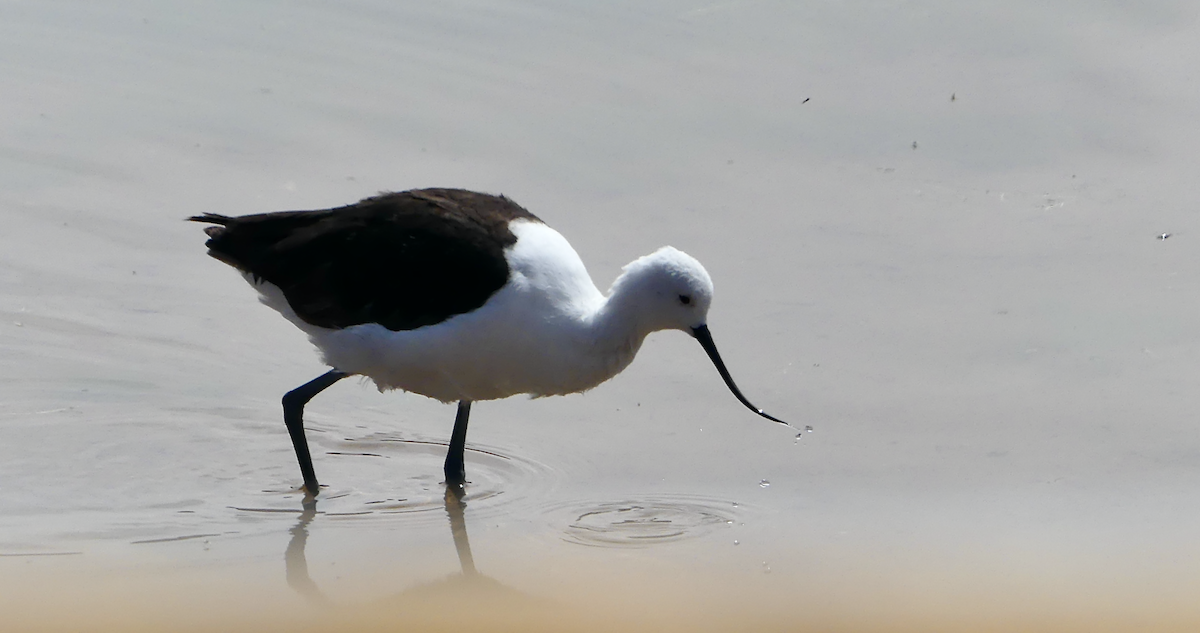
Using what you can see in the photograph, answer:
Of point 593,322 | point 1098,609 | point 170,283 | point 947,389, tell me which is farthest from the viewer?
point 170,283

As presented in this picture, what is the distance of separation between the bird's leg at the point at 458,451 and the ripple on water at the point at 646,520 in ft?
1.73

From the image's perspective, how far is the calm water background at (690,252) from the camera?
5066 mm

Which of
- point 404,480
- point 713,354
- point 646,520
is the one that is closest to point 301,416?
point 404,480

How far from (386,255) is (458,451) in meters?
0.74

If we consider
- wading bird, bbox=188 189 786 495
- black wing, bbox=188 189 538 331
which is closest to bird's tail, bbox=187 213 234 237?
black wing, bbox=188 189 538 331

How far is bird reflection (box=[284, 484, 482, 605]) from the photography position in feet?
15.3

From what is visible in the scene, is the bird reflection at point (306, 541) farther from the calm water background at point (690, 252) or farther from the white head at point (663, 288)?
the white head at point (663, 288)

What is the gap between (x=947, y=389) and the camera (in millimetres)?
6258

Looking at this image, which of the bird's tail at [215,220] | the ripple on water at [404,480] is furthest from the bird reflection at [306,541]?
the bird's tail at [215,220]

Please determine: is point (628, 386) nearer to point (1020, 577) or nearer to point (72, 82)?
point (1020, 577)

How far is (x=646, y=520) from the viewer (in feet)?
17.2

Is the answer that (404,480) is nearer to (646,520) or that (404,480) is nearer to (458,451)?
(458,451)

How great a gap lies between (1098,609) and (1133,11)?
19.2 feet

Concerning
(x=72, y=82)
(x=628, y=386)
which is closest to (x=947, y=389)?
(x=628, y=386)
